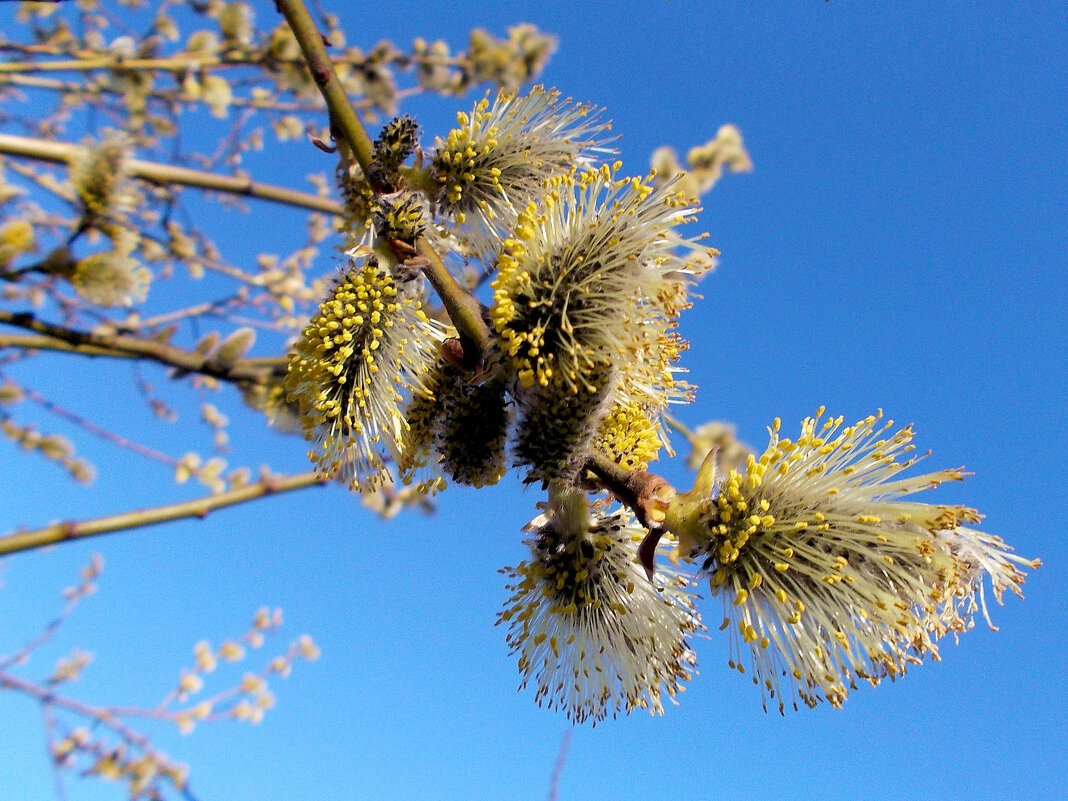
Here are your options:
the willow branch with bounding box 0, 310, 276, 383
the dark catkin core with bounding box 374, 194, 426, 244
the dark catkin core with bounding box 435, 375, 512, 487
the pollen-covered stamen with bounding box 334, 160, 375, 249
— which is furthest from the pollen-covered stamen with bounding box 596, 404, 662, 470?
the willow branch with bounding box 0, 310, 276, 383

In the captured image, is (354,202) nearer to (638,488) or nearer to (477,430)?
(477,430)

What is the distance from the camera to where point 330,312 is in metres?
1.40

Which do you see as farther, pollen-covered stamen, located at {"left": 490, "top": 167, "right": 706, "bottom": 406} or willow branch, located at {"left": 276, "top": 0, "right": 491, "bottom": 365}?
willow branch, located at {"left": 276, "top": 0, "right": 491, "bottom": 365}

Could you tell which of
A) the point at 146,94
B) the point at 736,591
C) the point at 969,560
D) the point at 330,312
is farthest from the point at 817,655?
the point at 146,94

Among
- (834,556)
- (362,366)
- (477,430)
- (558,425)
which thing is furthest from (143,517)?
(834,556)

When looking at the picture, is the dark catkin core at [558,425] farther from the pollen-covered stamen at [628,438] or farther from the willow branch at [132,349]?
the willow branch at [132,349]

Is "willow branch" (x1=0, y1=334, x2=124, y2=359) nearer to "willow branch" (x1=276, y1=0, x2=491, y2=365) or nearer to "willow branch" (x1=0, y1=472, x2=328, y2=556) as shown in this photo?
"willow branch" (x1=0, y1=472, x2=328, y2=556)

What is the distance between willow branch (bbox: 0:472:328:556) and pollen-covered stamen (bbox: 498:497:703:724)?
0.51 meters

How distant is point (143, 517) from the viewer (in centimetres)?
217

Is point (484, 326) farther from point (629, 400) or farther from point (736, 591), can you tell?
point (736, 591)

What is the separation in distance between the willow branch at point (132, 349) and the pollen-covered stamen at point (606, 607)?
5.30ft

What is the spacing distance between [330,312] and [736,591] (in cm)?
94

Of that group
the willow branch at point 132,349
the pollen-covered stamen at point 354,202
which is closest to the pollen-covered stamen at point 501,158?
the pollen-covered stamen at point 354,202

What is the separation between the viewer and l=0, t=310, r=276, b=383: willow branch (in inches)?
86.9
